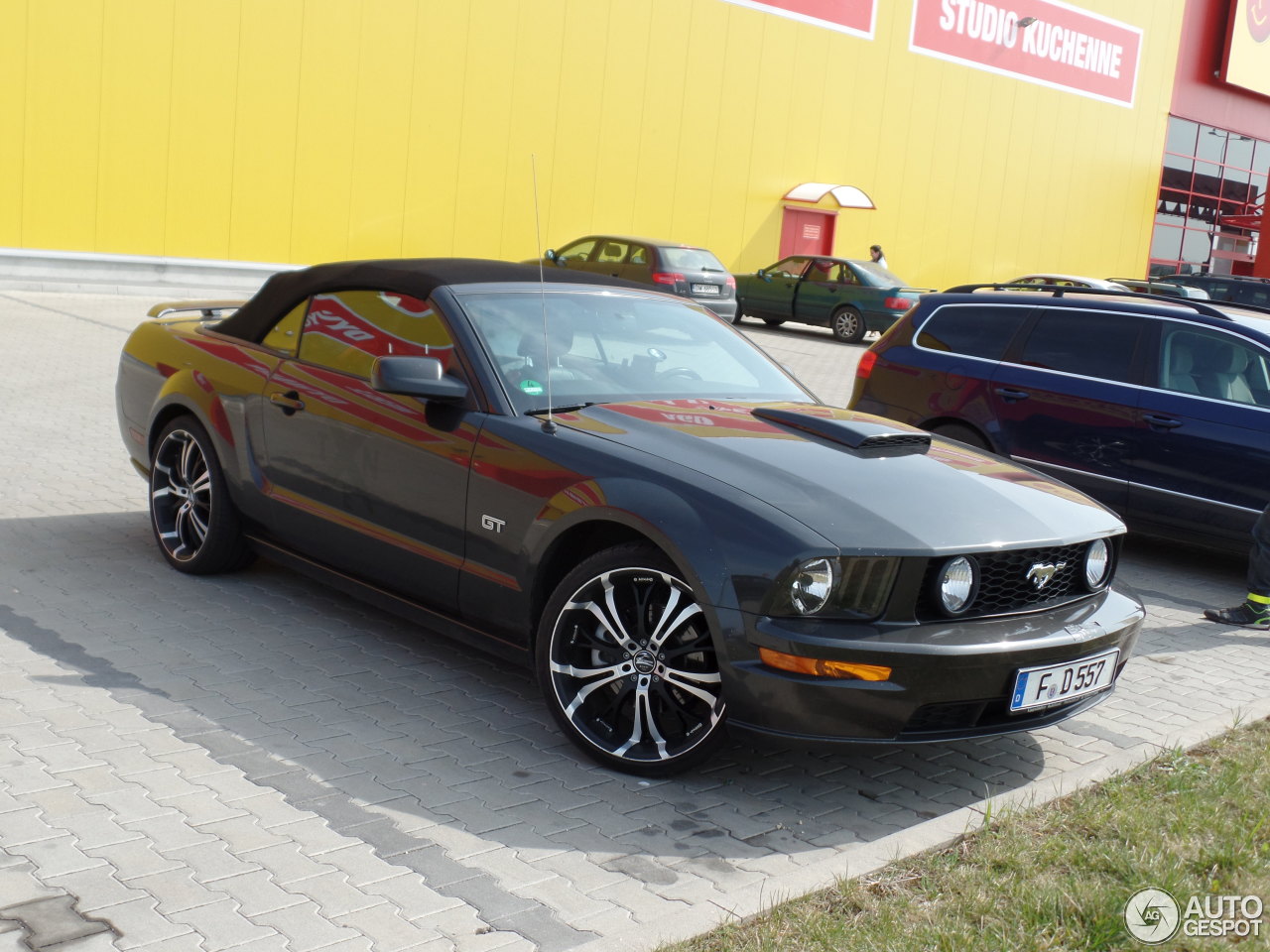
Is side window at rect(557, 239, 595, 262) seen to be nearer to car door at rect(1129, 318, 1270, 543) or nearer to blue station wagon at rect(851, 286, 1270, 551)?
blue station wagon at rect(851, 286, 1270, 551)

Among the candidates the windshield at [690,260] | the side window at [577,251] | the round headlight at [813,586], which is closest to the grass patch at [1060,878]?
the round headlight at [813,586]

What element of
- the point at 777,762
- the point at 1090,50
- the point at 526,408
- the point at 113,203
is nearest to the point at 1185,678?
the point at 777,762

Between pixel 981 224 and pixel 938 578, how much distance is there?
30.6 m

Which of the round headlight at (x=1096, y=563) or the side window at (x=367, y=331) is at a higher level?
the side window at (x=367, y=331)

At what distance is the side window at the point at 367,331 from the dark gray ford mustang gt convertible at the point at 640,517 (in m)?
0.01

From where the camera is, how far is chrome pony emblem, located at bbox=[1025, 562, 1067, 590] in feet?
13.6

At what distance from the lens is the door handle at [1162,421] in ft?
25.0

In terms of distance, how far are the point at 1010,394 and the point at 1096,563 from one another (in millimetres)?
4048

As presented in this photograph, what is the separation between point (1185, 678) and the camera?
575cm

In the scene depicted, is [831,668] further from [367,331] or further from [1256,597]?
[1256,597]

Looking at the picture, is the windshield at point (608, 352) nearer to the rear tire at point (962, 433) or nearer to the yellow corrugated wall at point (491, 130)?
the rear tire at point (962, 433)

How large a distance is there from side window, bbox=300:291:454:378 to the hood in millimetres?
756

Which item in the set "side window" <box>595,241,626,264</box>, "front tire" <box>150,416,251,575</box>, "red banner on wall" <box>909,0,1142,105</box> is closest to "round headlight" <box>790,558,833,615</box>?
"front tire" <box>150,416,251,575</box>

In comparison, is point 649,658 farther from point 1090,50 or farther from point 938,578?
point 1090,50
